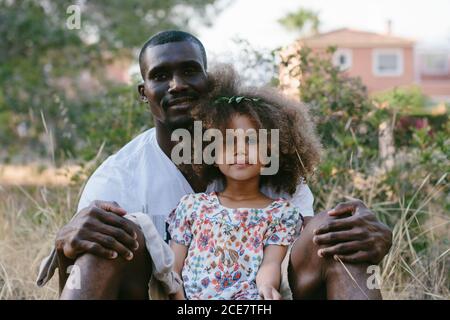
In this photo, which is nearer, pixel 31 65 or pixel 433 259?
pixel 433 259

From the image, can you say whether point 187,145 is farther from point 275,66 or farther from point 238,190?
point 275,66

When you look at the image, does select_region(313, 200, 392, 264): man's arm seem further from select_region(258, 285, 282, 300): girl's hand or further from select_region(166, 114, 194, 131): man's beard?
select_region(166, 114, 194, 131): man's beard

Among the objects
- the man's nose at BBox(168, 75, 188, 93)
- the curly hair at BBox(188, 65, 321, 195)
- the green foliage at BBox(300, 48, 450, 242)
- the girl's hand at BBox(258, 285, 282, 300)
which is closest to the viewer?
the girl's hand at BBox(258, 285, 282, 300)

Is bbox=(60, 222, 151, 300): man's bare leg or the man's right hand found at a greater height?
the man's right hand

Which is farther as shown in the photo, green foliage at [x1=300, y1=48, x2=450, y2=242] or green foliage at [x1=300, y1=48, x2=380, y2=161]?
green foliage at [x1=300, y1=48, x2=380, y2=161]

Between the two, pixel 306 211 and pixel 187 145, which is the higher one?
pixel 187 145

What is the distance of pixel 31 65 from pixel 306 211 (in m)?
8.22

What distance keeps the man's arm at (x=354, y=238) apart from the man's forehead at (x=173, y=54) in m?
1.20

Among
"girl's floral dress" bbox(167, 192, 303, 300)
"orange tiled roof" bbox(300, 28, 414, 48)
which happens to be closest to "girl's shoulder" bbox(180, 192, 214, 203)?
"girl's floral dress" bbox(167, 192, 303, 300)

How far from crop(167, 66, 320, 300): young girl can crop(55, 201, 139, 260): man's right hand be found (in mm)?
333

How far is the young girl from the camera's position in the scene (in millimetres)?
2699

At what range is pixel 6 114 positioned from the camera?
9570mm

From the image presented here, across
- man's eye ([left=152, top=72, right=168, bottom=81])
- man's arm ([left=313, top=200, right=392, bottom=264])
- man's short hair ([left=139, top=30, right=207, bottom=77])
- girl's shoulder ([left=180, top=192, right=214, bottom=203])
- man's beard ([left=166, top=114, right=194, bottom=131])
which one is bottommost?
man's arm ([left=313, top=200, right=392, bottom=264])
